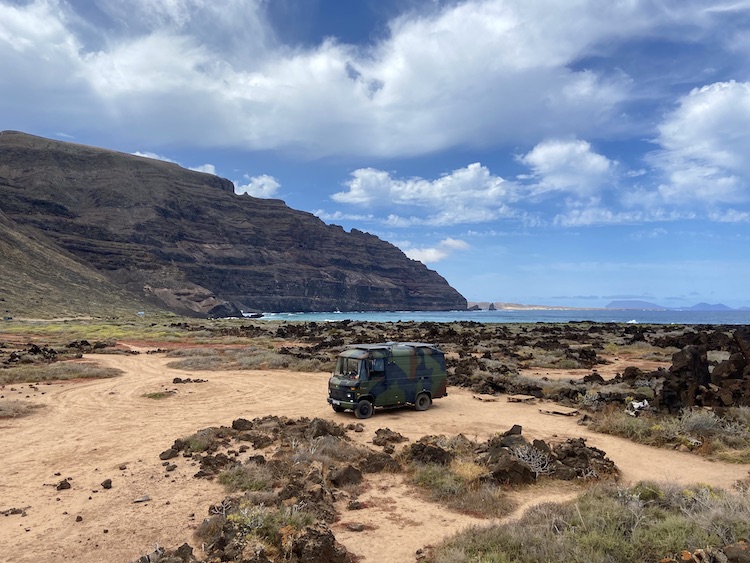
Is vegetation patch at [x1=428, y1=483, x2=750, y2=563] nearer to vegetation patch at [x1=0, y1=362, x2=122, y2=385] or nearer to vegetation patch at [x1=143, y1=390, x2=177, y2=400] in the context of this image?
vegetation patch at [x1=143, y1=390, x2=177, y2=400]

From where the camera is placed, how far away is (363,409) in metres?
17.7

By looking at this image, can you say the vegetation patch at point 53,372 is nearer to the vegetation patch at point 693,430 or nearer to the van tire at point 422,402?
the van tire at point 422,402

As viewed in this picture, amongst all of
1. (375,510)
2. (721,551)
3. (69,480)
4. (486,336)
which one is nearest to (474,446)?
(375,510)

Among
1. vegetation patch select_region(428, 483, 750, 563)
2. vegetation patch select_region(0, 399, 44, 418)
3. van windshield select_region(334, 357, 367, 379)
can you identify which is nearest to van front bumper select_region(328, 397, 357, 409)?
van windshield select_region(334, 357, 367, 379)

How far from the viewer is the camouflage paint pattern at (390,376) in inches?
696

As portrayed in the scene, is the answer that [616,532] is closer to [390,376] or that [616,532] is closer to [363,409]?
[363,409]

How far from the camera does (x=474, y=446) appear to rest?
45.2ft

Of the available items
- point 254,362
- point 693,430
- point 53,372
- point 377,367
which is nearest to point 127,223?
point 254,362

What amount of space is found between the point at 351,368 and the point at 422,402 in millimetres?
3428

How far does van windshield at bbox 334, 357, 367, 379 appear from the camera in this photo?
1769 cm

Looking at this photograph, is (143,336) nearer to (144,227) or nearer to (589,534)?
(589,534)

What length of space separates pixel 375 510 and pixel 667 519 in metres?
5.25

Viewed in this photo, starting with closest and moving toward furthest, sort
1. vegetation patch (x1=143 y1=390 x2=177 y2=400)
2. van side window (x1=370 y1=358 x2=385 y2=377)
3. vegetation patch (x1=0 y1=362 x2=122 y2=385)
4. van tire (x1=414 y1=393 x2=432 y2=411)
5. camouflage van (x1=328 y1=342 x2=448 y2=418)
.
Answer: camouflage van (x1=328 y1=342 x2=448 y2=418)
van side window (x1=370 y1=358 x2=385 y2=377)
van tire (x1=414 y1=393 x2=432 y2=411)
vegetation patch (x1=143 y1=390 x2=177 y2=400)
vegetation patch (x1=0 y1=362 x2=122 y2=385)

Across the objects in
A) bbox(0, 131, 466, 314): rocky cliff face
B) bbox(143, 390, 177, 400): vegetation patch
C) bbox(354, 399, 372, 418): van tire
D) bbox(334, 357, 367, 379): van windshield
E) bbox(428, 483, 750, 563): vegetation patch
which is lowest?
bbox(143, 390, 177, 400): vegetation patch
